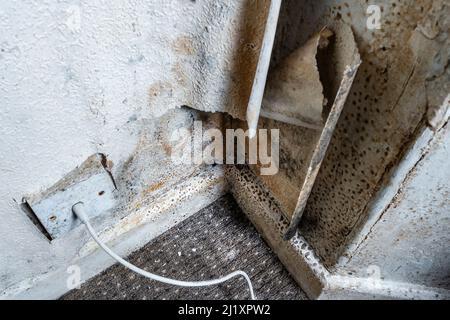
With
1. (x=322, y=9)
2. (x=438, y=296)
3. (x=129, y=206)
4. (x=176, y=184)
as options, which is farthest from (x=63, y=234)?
(x=438, y=296)

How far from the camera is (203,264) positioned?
98 cm

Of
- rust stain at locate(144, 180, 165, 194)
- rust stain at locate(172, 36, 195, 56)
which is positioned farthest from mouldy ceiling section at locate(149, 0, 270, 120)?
rust stain at locate(144, 180, 165, 194)

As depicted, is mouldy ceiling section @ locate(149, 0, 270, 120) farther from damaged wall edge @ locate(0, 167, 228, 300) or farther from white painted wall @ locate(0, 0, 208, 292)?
damaged wall edge @ locate(0, 167, 228, 300)

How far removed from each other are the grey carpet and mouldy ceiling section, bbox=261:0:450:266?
0.65 ft

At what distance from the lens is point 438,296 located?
0.93m

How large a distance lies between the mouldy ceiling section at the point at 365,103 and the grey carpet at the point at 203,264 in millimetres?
199

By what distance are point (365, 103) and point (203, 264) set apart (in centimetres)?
56

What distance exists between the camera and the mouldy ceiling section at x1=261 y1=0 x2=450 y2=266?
48 centimetres

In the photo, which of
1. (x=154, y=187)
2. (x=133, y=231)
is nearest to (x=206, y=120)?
(x=154, y=187)

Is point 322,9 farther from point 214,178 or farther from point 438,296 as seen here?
point 438,296

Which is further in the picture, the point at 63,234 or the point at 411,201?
the point at 63,234

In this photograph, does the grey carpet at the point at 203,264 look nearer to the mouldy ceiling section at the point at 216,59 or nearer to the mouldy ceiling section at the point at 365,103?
the mouldy ceiling section at the point at 365,103

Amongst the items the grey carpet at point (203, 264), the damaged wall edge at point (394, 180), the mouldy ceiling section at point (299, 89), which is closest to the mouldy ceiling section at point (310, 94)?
the mouldy ceiling section at point (299, 89)

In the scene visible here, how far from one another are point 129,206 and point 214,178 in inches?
8.7
